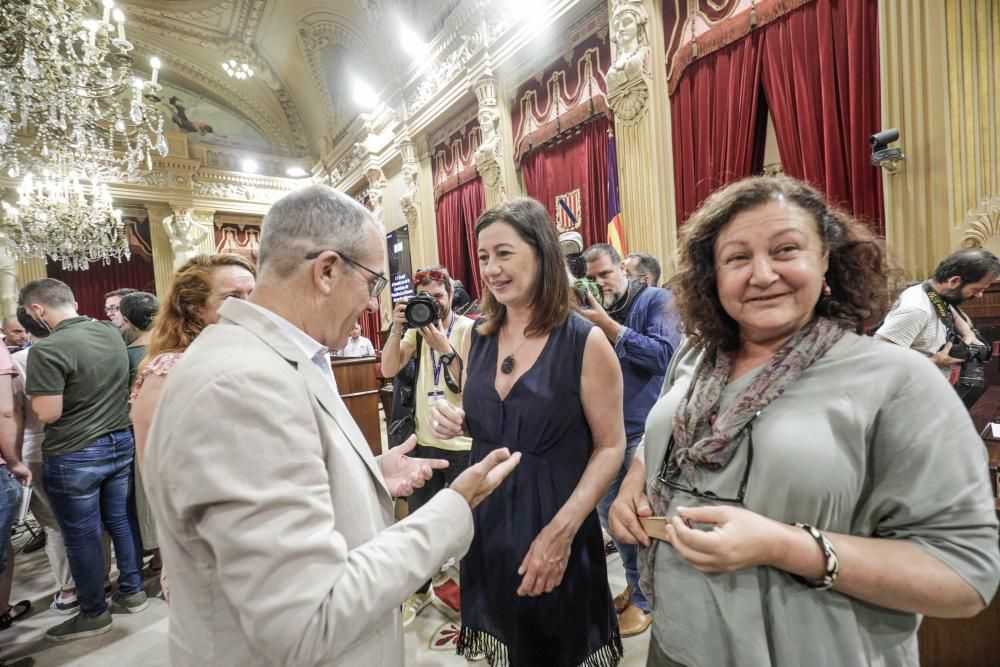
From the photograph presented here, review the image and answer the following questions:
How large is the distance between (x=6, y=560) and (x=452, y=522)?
2.88m

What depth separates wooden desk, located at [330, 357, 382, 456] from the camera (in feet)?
11.9

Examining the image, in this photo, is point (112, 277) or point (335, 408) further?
point (112, 277)

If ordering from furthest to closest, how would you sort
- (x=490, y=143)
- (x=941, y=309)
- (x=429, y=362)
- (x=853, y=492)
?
(x=490, y=143), (x=941, y=309), (x=429, y=362), (x=853, y=492)

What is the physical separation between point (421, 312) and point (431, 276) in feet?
1.88

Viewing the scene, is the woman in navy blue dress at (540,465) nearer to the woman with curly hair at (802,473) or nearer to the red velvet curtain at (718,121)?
the woman with curly hair at (802,473)

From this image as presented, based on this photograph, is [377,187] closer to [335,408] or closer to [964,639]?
[335,408]

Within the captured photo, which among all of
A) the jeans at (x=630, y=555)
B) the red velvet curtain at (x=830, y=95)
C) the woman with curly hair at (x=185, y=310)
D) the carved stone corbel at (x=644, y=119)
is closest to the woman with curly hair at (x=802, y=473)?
the jeans at (x=630, y=555)

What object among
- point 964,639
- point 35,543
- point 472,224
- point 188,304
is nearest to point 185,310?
point 188,304

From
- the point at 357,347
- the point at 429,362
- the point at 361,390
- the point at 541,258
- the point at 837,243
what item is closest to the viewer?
the point at 837,243

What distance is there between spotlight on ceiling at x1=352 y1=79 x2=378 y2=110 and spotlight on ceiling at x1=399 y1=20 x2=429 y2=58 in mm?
1514

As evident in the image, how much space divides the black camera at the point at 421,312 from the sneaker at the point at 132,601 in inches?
93.3

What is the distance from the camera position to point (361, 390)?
12.3 feet

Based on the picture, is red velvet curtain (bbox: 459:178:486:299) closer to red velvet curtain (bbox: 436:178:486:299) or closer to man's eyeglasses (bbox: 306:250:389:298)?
red velvet curtain (bbox: 436:178:486:299)

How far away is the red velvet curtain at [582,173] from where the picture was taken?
4684 mm
